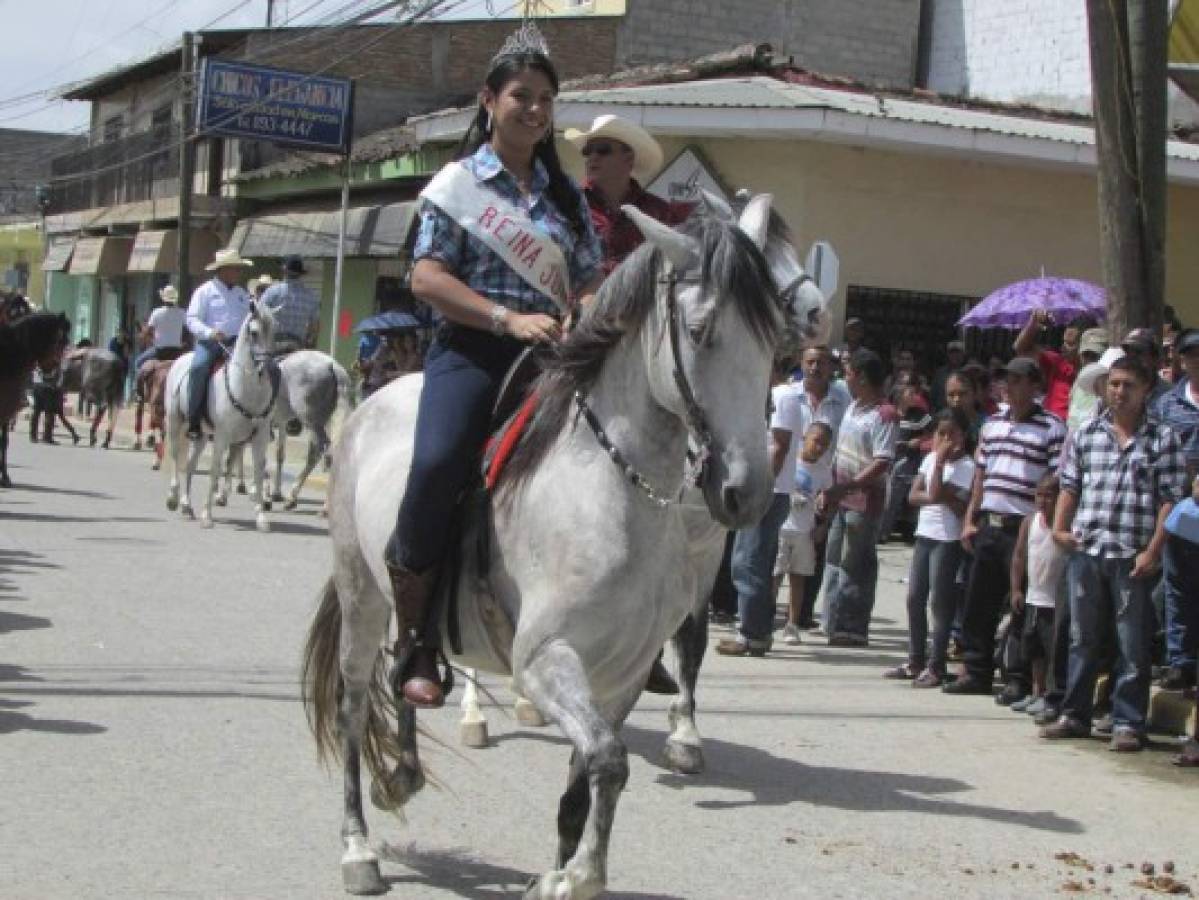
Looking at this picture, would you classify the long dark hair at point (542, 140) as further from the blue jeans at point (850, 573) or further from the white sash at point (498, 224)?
the blue jeans at point (850, 573)

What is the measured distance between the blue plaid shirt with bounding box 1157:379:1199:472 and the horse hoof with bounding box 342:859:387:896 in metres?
5.34

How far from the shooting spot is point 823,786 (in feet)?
26.9

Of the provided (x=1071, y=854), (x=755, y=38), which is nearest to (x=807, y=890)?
(x=1071, y=854)

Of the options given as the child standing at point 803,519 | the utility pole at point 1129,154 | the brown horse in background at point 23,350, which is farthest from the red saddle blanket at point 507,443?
the child standing at point 803,519

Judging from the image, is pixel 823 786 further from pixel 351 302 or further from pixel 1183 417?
pixel 351 302

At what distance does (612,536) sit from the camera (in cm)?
512

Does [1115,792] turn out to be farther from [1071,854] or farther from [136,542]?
[136,542]

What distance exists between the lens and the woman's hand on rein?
18.0 feet

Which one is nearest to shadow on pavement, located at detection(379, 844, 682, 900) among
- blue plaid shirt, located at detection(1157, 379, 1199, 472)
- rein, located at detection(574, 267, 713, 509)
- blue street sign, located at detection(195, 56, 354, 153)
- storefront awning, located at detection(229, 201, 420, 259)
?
rein, located at detection(574, 267, 713, 509)

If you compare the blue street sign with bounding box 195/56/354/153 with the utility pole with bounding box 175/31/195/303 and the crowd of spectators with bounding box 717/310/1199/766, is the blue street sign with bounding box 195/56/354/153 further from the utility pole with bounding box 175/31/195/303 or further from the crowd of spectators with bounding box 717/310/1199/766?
the crowd of spectators with bounding box 717/310/1199/766

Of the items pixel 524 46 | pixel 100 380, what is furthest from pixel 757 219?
pixel 100 380

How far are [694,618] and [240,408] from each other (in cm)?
1048

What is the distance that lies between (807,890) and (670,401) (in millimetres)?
2249

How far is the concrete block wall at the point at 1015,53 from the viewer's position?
1058 inches
